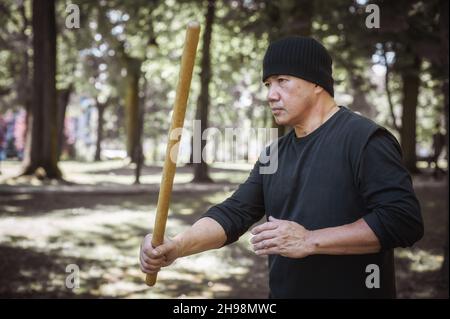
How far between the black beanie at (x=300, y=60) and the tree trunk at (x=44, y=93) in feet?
52.9

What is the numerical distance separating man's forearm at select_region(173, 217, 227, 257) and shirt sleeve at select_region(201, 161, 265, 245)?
0.13 feet

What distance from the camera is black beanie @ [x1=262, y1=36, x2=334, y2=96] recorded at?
2406mm

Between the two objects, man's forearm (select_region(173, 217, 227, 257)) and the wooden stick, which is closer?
the wooden stick

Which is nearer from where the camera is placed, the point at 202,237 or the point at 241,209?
the point at 202,237

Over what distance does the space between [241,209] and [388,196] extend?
92 cm

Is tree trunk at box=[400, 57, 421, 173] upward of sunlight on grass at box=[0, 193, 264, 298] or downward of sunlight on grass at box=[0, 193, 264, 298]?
upward

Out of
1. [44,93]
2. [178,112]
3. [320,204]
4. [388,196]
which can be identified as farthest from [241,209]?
[44,93]

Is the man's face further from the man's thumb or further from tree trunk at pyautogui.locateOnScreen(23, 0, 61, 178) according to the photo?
tree trunk at pyautogui.locateOnScreen(23, 0, 61, 178)

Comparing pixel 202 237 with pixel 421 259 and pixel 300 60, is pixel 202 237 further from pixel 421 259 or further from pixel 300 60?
pixel 421 259

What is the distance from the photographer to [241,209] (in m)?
2.75

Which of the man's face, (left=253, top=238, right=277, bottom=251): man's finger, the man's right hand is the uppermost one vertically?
the man's face

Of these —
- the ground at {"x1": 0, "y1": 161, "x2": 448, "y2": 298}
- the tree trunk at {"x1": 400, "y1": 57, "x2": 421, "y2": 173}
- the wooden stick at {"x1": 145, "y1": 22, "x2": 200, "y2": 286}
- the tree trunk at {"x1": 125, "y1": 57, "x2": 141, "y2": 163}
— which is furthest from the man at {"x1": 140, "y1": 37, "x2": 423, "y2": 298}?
the tree trunk at {"x1": 125, "y1": 57, "x2": 141, "y2": 163}

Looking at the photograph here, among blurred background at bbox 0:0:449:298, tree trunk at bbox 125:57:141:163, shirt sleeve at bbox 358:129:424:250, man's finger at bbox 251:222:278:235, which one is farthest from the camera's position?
tree trunk at bbox 125:57:141:163
